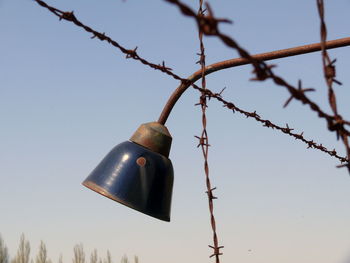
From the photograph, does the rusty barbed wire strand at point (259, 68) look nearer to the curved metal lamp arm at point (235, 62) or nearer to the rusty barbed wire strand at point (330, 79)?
the rusty barbed wire strand at point (330, 79)

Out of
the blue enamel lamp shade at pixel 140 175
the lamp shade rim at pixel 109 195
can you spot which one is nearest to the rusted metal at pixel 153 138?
the blue enamel lamp shade at pixel 140 175

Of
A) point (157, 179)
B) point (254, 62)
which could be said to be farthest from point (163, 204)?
point (254, 62)

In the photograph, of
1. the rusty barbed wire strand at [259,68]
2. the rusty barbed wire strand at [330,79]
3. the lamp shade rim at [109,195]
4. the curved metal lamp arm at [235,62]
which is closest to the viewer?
the rusty barbed wire strand at [259,68]

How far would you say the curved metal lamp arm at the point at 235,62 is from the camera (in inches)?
83.0

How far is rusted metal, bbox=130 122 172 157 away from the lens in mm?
2111

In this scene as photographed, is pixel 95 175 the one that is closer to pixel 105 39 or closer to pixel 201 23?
pixel 105 39

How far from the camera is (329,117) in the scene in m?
1.10

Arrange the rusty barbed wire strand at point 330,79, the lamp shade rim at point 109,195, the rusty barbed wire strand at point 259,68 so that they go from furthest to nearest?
the lamp shade rim at point 109,195 → the rusty barbed wire strand at point 330,79 → the rusty barbed wire strand at point 259,68

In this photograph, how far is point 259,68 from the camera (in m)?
0.96

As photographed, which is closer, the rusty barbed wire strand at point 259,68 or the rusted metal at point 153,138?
the rusty barbed wire strand at point 259,68

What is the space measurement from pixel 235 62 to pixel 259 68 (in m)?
1.35

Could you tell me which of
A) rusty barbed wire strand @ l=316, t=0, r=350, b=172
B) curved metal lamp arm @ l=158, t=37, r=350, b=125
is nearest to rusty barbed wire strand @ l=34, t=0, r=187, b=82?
curved metal lamp arm @ l=158, t=37, r=350, b=125

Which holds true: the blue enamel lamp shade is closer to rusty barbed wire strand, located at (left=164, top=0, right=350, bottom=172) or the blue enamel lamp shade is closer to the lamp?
the lamp

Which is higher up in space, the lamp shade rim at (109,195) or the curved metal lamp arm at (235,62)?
the curved metal lamp arm at (235,62)
